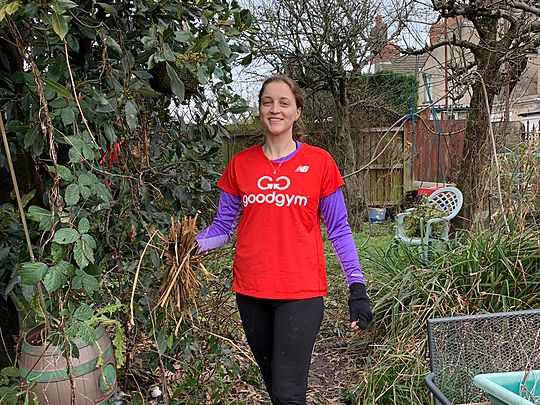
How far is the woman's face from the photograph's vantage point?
2.13 meters

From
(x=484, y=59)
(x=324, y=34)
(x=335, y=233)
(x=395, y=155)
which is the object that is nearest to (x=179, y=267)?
(x=335, y=233)

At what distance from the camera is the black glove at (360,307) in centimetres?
200

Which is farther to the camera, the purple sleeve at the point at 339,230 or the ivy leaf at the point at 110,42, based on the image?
the purple sleeve at the point at 339,230

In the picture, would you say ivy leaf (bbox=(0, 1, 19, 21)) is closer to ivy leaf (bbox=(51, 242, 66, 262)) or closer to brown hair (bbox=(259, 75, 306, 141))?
ivy leaf (bbox=(51, 242, 66, 262))

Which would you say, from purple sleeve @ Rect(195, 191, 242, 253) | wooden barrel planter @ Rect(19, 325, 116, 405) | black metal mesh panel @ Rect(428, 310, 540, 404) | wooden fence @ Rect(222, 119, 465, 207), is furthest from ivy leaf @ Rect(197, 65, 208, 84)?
wooden fence @ Rect(222, 119, 465, 207)

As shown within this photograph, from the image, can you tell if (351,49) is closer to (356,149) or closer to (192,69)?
(356,149)

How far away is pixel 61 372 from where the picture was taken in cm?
164

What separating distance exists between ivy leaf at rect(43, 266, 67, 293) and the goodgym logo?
3.25ft

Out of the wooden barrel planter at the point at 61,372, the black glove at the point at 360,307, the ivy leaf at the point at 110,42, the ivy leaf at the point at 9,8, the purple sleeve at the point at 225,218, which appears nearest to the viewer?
the ivy leaf at the point at 9,8

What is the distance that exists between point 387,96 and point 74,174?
8.98 m

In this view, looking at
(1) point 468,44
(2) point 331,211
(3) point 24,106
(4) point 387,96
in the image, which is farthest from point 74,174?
(4) point 387,96

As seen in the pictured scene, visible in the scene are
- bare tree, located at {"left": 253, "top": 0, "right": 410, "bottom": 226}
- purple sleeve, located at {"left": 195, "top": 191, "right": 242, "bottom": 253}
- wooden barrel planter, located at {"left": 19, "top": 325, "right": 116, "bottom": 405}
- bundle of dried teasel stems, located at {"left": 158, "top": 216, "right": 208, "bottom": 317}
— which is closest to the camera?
wooden barrel planter, located at {"left": 19, "top": 325, "right": 116, "bottom": 405}

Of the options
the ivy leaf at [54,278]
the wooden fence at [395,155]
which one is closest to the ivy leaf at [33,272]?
the ivy leaf at [54,278]

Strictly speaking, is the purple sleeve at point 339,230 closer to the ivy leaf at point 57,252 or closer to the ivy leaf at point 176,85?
the ivy leaf at point 176,85
